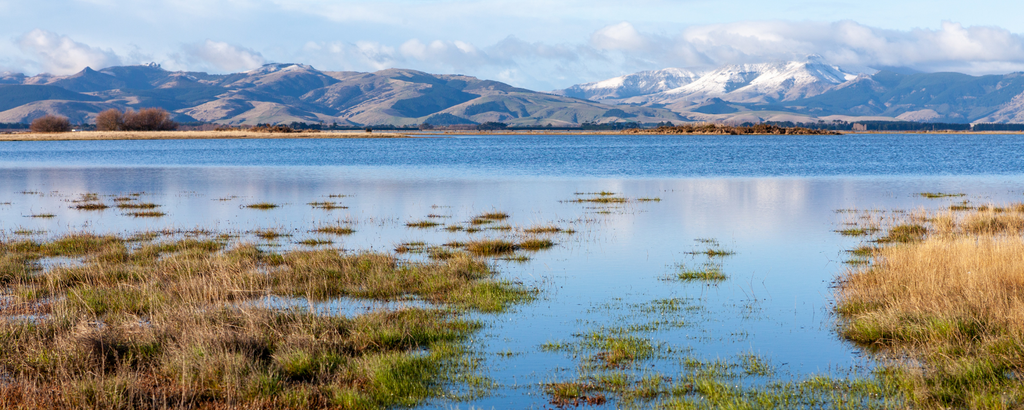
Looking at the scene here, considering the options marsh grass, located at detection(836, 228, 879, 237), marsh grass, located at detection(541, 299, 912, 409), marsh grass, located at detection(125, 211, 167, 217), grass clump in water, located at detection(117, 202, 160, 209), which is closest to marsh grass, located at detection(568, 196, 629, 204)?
marsh grass, located at detection(836, 228, 879, 237)

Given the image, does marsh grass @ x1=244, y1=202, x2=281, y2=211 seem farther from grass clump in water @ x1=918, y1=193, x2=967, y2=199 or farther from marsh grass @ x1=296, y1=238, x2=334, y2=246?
grass clump in water @ x1=918, y1=193, x2=967, y2=199

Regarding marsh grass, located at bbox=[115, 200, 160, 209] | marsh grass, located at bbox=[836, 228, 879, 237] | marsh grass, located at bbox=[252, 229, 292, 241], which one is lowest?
marsh grass, located at bbox=[115, 200, 160, 209]

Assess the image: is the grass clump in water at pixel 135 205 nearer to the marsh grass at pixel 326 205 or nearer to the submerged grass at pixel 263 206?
the submerged grass at pixel 263 206

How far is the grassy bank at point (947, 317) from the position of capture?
958 centimetres

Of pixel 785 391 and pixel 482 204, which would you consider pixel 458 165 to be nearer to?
pixel 482 204

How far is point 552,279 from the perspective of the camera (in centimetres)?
1728

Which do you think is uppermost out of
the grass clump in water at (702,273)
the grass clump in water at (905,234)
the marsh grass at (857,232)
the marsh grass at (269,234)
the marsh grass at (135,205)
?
the grass clump in water at (905,234)

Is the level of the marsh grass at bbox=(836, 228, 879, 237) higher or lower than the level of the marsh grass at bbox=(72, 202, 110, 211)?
higher

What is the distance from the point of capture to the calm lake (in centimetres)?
1238

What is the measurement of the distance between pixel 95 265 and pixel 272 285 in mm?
4628

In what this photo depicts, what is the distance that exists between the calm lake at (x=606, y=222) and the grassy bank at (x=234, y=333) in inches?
35.2

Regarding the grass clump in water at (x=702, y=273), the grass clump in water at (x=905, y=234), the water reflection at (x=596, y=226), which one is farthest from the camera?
the grass clump in water at (x=905, y=234)

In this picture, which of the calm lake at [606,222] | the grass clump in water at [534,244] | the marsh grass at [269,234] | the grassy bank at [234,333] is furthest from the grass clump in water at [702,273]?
the marsh grass at [269,234]

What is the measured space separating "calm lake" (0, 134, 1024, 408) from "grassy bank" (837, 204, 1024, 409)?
2.19ft
